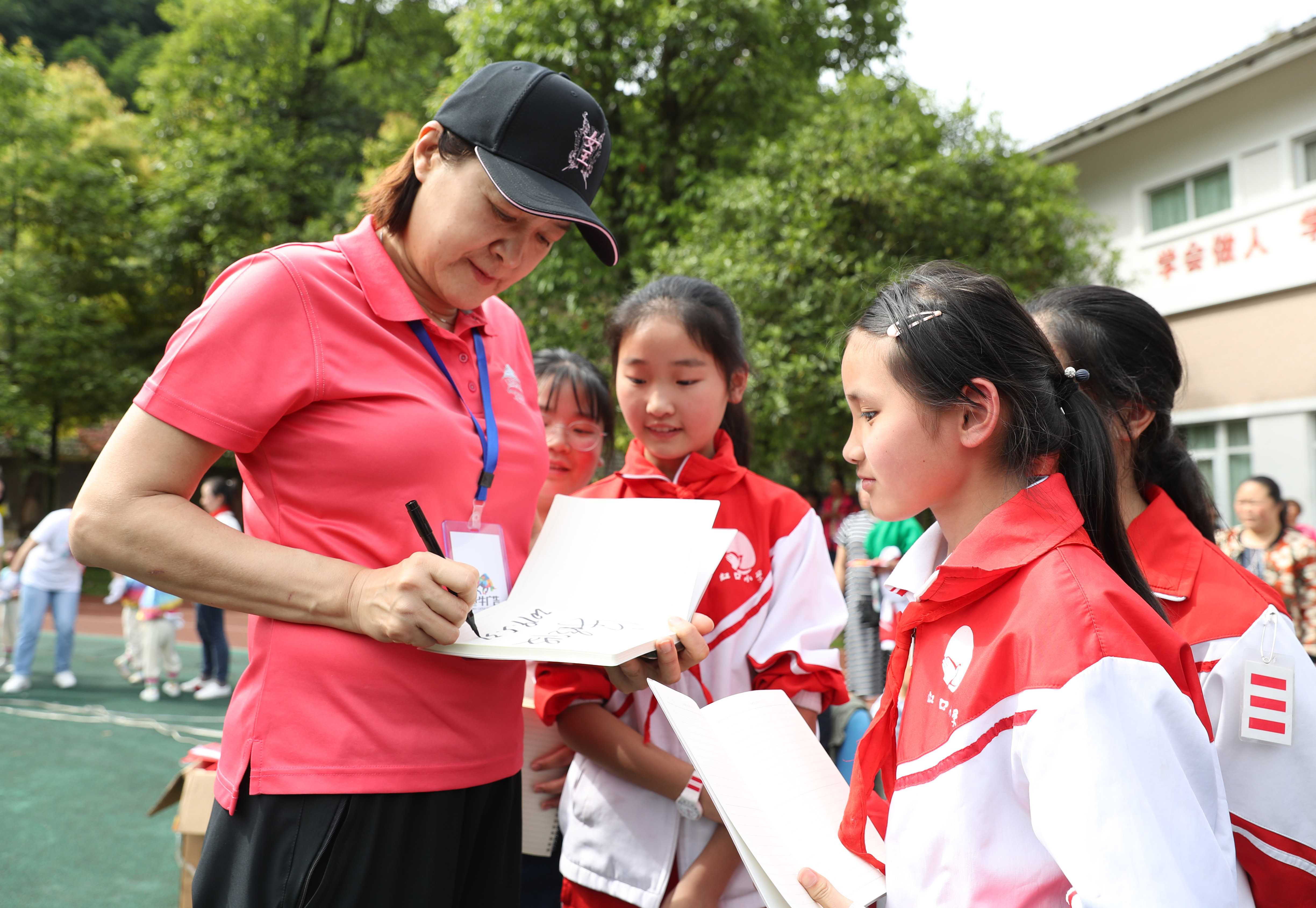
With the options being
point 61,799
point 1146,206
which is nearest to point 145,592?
point 61,799

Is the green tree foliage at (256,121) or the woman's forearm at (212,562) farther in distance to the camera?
the green tree foliage at (256,121)

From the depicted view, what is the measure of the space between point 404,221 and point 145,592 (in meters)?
6.85

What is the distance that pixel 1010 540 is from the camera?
1.07m

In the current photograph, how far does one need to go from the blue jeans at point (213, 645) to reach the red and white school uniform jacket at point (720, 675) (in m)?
6.00

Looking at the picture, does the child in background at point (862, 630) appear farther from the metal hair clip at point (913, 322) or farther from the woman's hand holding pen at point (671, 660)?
the metal hair clip at point (913, 322)

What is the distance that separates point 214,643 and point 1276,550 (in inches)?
298

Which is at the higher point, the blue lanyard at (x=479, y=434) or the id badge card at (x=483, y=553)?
the blue lanyard at (x=479, y=434)

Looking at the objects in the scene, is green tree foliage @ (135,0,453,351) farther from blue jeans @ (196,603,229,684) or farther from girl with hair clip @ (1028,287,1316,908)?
girl with hair clip @ (1028,287,1316,908)

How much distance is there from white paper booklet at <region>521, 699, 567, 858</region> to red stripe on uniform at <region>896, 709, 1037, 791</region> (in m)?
1.11

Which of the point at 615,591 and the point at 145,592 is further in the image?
the point at 145,592

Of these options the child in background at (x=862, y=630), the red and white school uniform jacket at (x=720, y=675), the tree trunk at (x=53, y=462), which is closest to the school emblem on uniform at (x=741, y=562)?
the red and white school uniform jacket at (x=720, y=675)

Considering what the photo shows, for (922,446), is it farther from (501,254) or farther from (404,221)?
(404,221)

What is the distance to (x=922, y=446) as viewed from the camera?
3.84 ft

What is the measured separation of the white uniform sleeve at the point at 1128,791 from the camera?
2.76ft
